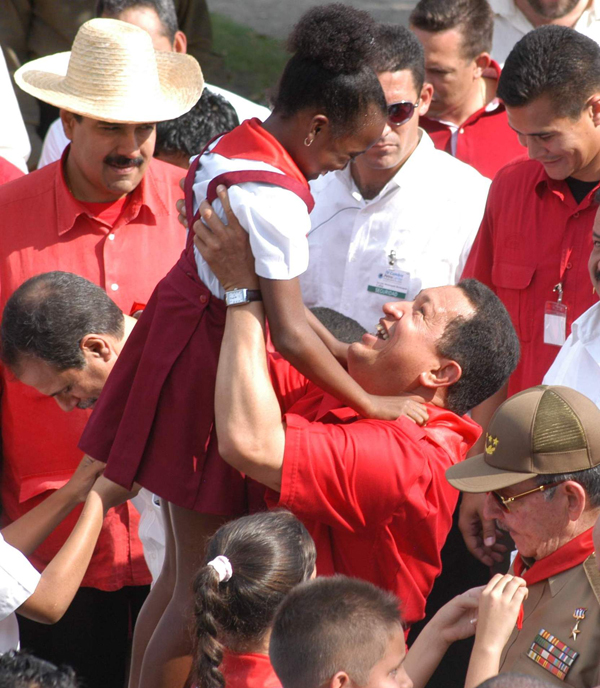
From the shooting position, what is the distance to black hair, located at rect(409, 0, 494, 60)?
5.25m

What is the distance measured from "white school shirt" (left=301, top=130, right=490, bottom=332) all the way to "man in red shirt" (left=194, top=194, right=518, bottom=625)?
108 centimetres

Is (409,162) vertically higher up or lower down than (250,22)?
higher up

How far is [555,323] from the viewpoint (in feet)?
13.3

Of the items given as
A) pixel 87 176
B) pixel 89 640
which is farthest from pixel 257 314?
pixel 89 640

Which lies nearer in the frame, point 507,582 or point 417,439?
point 507,582

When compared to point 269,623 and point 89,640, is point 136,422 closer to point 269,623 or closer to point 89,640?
point 269,623

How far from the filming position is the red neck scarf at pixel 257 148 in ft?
10.1

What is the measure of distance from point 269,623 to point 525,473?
2.49 ft

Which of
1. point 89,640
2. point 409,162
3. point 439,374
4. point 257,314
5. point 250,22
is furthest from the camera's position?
point 250,22

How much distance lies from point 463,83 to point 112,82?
190 cm

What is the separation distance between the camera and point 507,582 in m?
2.56

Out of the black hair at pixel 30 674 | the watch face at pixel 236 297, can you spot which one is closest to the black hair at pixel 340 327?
the watch face at pixel 236 297

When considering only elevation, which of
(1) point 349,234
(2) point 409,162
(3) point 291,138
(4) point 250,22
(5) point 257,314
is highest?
(3) point 291,138

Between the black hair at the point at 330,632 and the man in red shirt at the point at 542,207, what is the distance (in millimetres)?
1357
